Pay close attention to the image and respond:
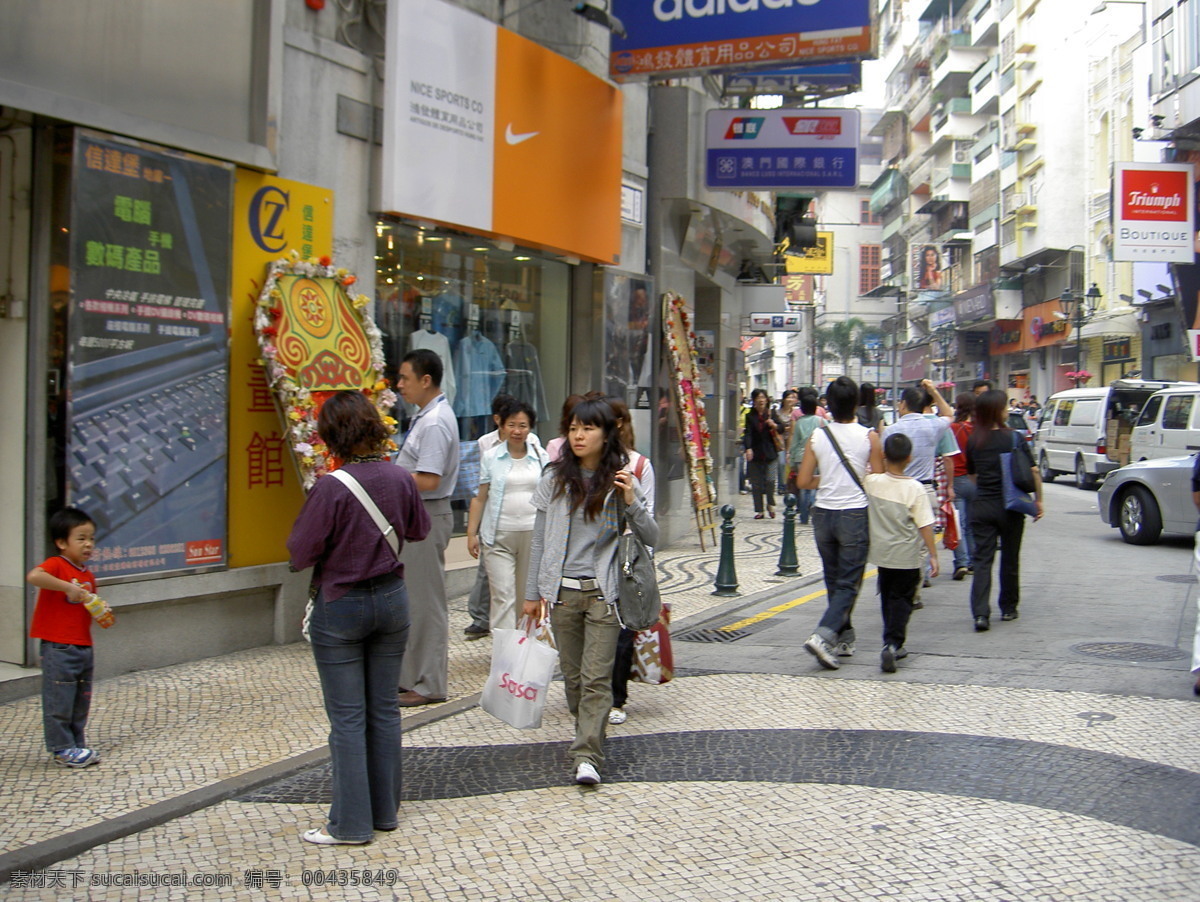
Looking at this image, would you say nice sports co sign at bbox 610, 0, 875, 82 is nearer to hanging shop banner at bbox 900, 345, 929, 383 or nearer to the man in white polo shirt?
the man in white polo shirt

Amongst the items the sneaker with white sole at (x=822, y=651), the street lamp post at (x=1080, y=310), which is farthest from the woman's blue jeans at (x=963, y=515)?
the street lamp post at (x=1080, y=310)

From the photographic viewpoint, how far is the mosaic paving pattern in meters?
4.75

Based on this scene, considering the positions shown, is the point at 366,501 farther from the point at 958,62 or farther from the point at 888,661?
the point at 958,62

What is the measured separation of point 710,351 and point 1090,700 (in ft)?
42.3

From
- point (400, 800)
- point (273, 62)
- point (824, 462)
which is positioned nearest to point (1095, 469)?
Result: point (824, 462)

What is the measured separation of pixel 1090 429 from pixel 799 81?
12044mm

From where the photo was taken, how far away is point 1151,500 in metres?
13.8

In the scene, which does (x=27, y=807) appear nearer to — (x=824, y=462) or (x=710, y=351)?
(x=824, y=462)

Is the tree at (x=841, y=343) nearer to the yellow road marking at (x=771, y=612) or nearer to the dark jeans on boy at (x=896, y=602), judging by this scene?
the yellow road marking at (x=771, y=612)

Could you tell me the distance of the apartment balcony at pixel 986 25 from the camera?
51303 mm

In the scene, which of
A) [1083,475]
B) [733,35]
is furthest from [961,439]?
[1083,475]

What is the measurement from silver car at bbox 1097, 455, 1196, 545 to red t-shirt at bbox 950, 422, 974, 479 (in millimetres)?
3733

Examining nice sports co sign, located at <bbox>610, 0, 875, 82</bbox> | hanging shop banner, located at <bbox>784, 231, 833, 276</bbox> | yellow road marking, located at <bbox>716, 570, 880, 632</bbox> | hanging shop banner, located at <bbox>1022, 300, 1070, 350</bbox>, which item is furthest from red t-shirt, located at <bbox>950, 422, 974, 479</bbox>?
hanging shop banner, located at <bbox>1022, 300, 1070, 350</bbox>

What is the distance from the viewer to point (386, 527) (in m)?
4.32
